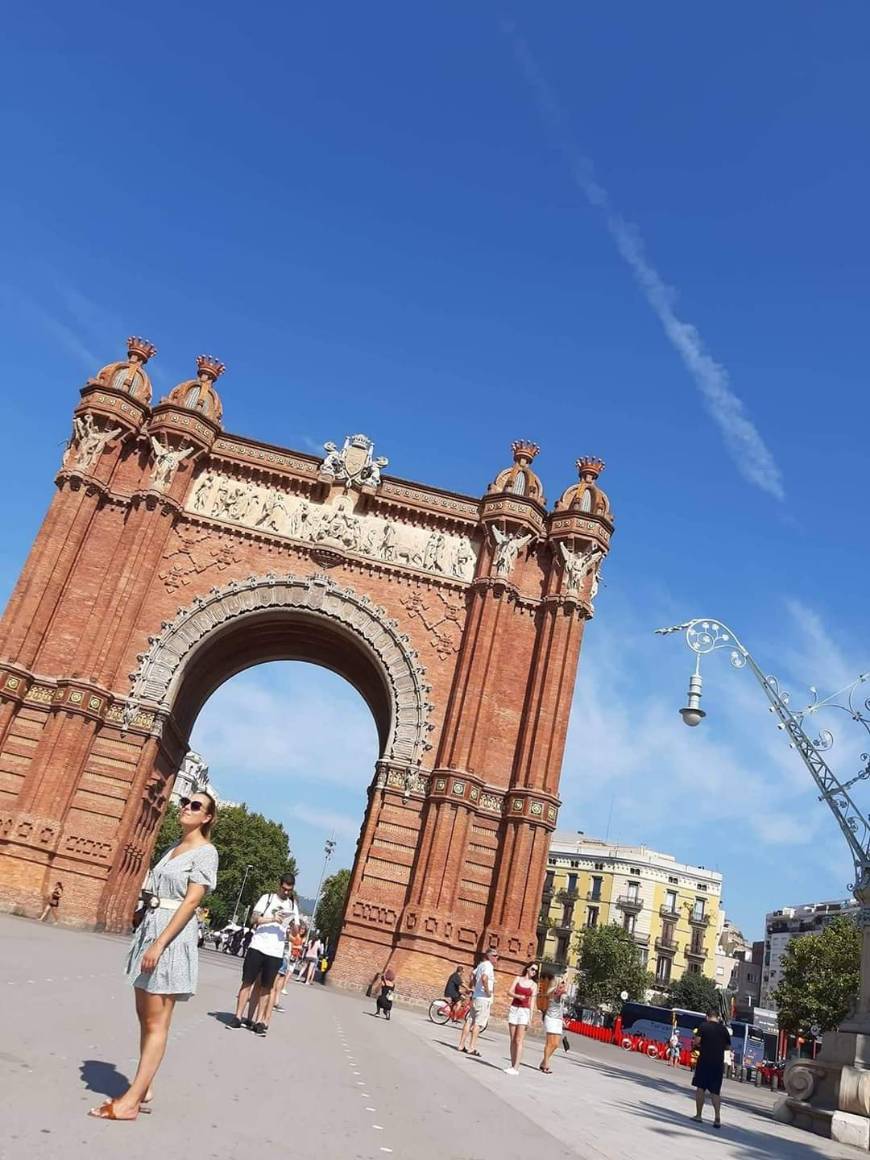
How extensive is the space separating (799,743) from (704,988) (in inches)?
2418

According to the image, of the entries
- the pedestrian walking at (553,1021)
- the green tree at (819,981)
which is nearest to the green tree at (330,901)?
the green tree at (819,981)

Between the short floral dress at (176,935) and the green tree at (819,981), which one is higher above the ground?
the green tree at (819,981)

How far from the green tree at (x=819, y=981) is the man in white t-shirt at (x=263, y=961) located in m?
39.3

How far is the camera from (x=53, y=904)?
2208cm

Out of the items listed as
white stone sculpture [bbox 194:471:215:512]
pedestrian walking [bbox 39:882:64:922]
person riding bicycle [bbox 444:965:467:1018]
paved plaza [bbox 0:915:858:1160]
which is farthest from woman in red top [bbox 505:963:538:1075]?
white stone sculpture [bbox 194:471:215:512]

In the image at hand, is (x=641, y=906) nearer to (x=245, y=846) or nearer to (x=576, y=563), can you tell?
(x=245, y=846)

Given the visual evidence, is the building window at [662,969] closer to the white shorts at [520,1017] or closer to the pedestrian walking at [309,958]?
the pedestrian walking at [309,958]

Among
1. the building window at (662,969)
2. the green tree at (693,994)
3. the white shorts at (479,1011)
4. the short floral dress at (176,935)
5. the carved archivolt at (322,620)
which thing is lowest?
the white shorts at (479,1011)

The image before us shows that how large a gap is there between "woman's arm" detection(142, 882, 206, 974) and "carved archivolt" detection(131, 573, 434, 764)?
19956 mm

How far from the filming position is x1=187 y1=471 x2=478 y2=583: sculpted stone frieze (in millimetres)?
26797

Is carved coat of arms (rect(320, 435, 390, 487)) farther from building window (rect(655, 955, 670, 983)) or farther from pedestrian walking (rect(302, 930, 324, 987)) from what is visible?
building window (rect(655, 955, 670, 983))

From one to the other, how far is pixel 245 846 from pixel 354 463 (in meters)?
57.3

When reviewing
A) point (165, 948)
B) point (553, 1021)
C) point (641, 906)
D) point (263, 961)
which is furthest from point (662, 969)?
point (165, 948)

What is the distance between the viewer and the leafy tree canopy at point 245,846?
76375mm
